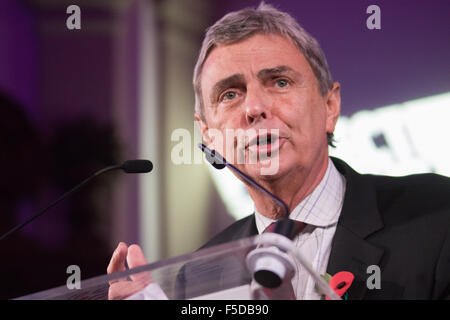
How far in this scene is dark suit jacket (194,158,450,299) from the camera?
4.45 ft

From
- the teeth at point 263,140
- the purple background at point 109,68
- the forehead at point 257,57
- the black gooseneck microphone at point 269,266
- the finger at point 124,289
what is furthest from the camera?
the purple background at point 109,68

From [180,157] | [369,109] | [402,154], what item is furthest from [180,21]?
[402,154]

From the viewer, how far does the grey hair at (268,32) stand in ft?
5.77

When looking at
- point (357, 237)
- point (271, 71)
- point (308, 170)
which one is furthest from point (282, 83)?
point (357, 237)

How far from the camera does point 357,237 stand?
4.73 feet

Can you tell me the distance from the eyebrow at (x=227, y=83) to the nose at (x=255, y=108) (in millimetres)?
79

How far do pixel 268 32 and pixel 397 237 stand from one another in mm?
796

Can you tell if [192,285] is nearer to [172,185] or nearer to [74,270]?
[74,270]

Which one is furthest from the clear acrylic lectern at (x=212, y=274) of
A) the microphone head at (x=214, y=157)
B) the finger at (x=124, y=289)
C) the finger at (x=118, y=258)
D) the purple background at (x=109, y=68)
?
the purple background at (x=109, y=68)

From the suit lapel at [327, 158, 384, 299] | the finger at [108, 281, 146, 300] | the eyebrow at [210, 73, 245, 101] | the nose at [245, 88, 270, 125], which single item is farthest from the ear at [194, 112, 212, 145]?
the finger at [108, 281, 146, 300]

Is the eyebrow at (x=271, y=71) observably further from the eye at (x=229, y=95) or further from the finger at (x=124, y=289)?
the finger at (x=124, y=289)
